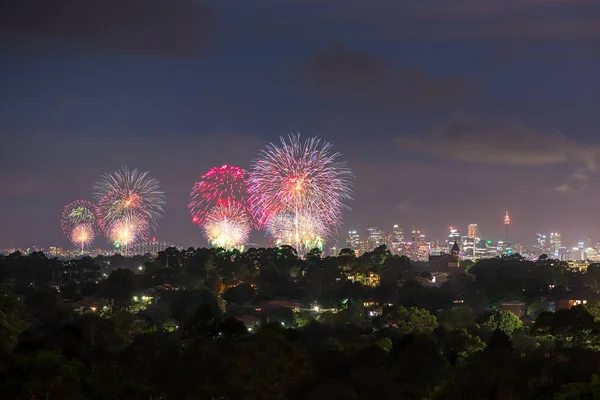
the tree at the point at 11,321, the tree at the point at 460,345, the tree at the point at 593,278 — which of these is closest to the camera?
the tree at the point at 11,321

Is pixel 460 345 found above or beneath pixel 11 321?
beneath

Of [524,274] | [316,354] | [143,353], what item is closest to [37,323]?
[143,353]

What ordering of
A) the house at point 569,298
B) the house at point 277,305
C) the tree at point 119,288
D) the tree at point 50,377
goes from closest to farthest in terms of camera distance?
the tree at point 50,377, the house at point 277,305, the tree at point 119,288, the house at point 569,298

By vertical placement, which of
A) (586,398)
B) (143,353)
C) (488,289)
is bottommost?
(586,398)

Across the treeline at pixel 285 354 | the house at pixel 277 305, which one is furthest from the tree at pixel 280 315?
the house at pixel 277 305

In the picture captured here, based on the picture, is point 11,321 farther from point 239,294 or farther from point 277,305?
point 239,294

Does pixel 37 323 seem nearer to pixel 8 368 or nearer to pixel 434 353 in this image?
pixel 8 368

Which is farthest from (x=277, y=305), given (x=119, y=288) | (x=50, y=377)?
(x=50, y=377)

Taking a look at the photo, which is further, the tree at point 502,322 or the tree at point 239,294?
the tree at point 239,294

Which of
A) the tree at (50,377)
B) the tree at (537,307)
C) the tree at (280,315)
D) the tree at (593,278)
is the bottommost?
the tree at (50,377)

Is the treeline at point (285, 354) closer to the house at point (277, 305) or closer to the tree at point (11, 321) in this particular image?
the tree at point (11, 321)

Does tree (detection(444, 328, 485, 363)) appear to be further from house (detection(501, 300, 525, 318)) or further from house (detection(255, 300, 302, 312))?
house (detection(501, 300, 525, 318))
